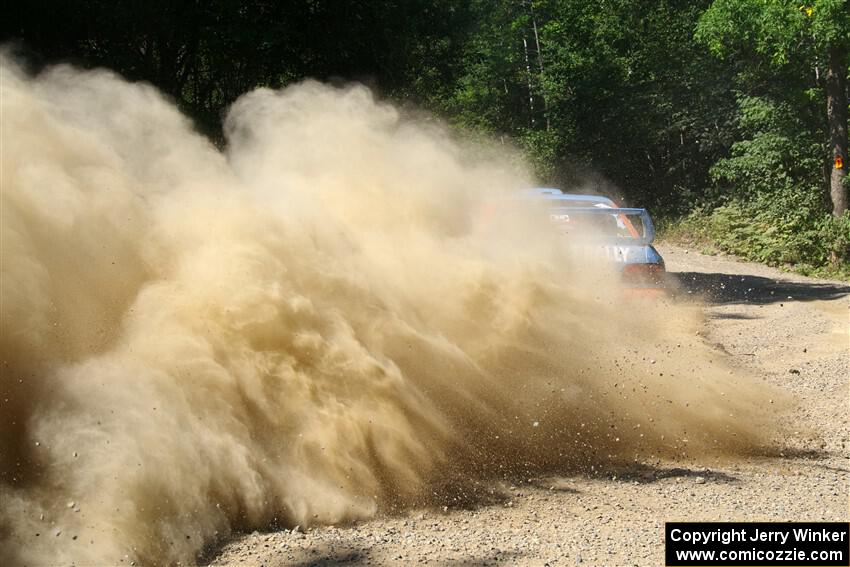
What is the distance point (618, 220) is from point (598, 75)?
24.5 m

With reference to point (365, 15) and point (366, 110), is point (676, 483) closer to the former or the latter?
point (366, 110)

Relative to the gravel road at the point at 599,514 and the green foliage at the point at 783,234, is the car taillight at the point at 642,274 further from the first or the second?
the green foliage at the point at 783,234

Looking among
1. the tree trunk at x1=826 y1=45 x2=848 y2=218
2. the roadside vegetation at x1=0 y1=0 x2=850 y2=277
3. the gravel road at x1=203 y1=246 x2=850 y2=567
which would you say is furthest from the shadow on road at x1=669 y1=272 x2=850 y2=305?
the gravel road at x1=203 y1=246 x2=850 y2=567

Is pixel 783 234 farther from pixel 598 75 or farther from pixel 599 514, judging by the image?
pixel 599 514

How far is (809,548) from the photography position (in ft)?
18.8

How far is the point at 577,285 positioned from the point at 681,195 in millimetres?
23882

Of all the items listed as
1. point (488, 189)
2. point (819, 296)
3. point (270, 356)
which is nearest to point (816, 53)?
point (819, 296)

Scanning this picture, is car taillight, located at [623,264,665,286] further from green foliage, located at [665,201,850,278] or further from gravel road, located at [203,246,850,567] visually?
green foliage, located at [665,201,850,278]

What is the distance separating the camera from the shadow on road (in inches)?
741

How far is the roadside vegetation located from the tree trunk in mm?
49

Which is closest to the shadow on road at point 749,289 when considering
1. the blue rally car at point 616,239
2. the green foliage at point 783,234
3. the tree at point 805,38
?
the green foliage at point 783,234

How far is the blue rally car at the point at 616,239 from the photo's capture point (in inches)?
463

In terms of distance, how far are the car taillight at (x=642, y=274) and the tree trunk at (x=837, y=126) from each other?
45.6ft

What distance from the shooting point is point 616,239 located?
39.8 feet
